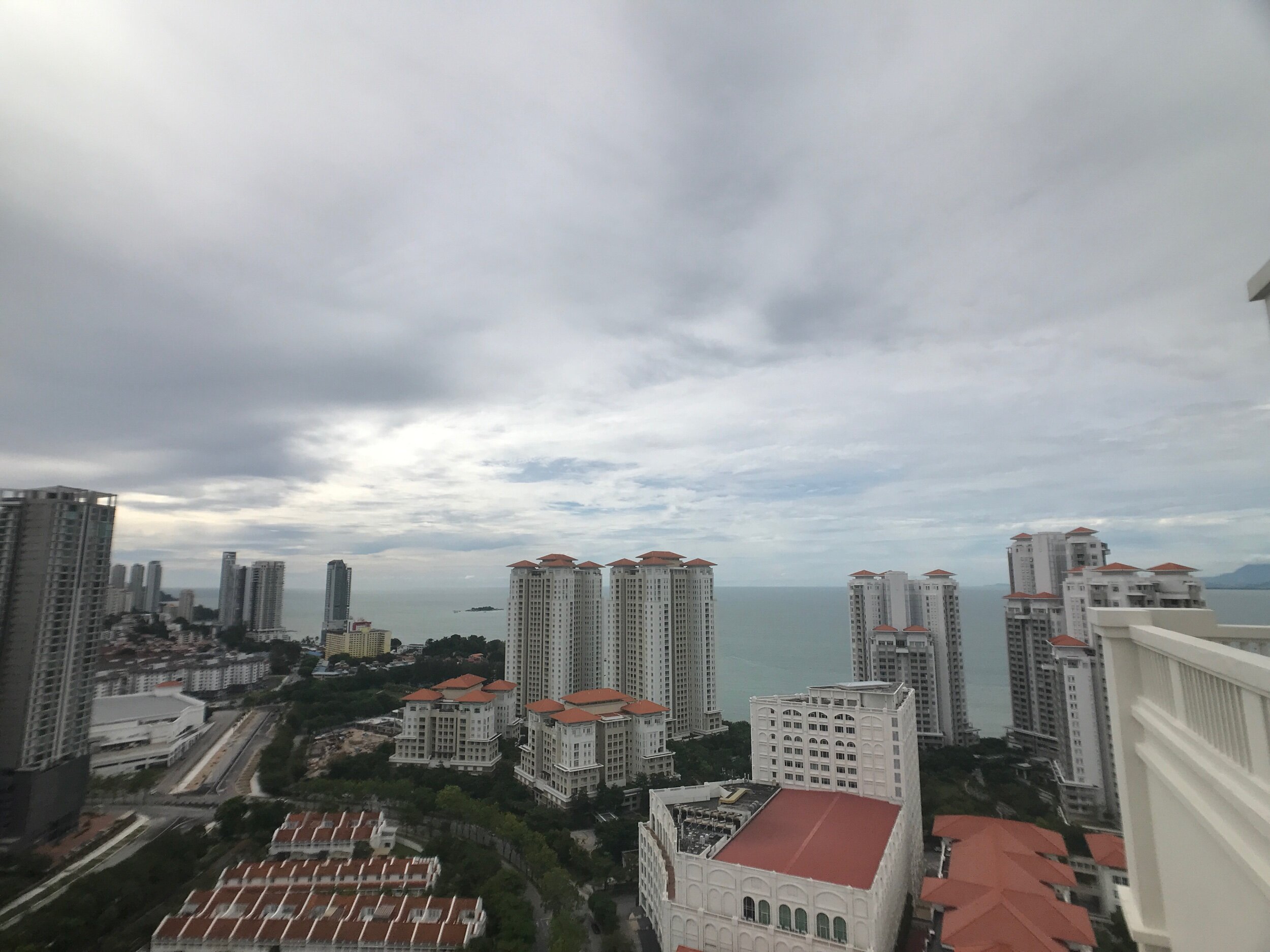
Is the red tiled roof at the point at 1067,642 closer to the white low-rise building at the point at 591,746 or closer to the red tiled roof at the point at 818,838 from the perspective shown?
the red tiled roof at the point at 818,838

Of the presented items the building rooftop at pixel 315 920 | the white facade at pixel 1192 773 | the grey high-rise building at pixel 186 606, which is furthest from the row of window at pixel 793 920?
the grey high-rise building at pixel 186 606

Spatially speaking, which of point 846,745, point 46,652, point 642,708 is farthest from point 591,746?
point 46,652

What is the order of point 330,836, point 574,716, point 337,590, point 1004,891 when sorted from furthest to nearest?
1. point 337,590
2. point 574,716
3. point 330,836
4. point 1004,891

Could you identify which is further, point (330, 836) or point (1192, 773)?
point (330, 836)

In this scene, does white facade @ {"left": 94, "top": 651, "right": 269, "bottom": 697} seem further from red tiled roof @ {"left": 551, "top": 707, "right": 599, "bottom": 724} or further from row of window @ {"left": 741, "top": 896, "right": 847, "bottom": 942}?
row of window @ {"left": 741, "top": 896, "right": 847, "bottom": 942}

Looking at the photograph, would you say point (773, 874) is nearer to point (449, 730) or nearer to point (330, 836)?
point (330, 836)

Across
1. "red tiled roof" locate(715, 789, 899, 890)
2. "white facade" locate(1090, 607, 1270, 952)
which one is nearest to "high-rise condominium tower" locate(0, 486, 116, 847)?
"red tiled roof" locate(715, 789, 899, 890)

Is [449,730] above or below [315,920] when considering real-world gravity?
above
